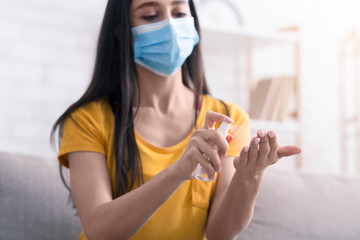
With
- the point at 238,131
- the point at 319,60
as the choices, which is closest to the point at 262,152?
the point at 238,131

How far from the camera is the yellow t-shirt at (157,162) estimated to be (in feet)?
4.00

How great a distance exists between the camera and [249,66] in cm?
242

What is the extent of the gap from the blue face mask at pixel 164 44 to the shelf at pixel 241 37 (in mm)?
811

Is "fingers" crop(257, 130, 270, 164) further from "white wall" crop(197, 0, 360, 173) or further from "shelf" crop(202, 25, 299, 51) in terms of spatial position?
"white wall" crop(197, 0, 360, 173)

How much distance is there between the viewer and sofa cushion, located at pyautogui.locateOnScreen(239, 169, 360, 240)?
1.46 metres

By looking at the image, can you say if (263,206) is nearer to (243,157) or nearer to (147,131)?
(147,131)

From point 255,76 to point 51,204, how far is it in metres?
1.36

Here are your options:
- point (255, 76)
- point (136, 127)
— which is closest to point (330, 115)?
point (255, 76)

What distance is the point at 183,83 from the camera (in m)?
1.44

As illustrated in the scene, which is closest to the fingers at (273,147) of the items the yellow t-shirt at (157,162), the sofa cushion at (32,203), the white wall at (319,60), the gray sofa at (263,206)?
the yellow t-shirt at (157,162)

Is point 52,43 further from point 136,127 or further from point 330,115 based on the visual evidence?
point 330,115

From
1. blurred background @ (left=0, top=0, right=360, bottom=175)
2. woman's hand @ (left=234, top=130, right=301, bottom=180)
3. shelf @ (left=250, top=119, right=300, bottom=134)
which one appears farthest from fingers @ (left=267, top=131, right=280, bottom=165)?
shelf @ (left=250, top=119, right=300, bottom=134)

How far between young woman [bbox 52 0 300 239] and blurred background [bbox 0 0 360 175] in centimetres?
73

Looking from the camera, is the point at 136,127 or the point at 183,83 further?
the point at 183,83
